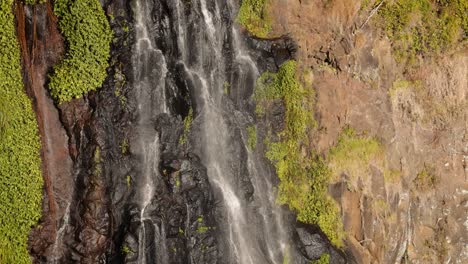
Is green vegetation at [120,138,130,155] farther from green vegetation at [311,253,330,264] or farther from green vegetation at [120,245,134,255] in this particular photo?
green vegetation at [311,253,330,264]

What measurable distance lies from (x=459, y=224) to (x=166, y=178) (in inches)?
289

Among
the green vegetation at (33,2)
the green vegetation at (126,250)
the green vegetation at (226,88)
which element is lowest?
the green vegetation at (126,250)

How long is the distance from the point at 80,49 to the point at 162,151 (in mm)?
3031

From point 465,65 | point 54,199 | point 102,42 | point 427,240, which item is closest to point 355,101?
point 465,65

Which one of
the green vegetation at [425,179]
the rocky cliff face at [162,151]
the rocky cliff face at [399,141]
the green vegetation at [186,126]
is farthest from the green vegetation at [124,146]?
the green vegetation at [425,179]

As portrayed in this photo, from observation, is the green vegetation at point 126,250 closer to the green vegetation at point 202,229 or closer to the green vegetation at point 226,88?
the green vegetation at point 202,229

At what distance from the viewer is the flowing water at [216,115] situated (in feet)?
44.0

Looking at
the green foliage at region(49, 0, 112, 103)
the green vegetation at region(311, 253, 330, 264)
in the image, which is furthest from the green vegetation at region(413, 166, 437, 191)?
the green foliage at region(49, 0, 112, 103)

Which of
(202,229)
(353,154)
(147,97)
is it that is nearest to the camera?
(147,97)

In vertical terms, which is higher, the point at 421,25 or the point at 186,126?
the point at 421,25

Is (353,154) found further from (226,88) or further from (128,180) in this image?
(128,180)

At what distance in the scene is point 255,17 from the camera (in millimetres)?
14594

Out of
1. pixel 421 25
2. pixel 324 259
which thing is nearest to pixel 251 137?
pixel 324 259

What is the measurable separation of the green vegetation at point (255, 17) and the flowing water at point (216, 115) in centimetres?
30
